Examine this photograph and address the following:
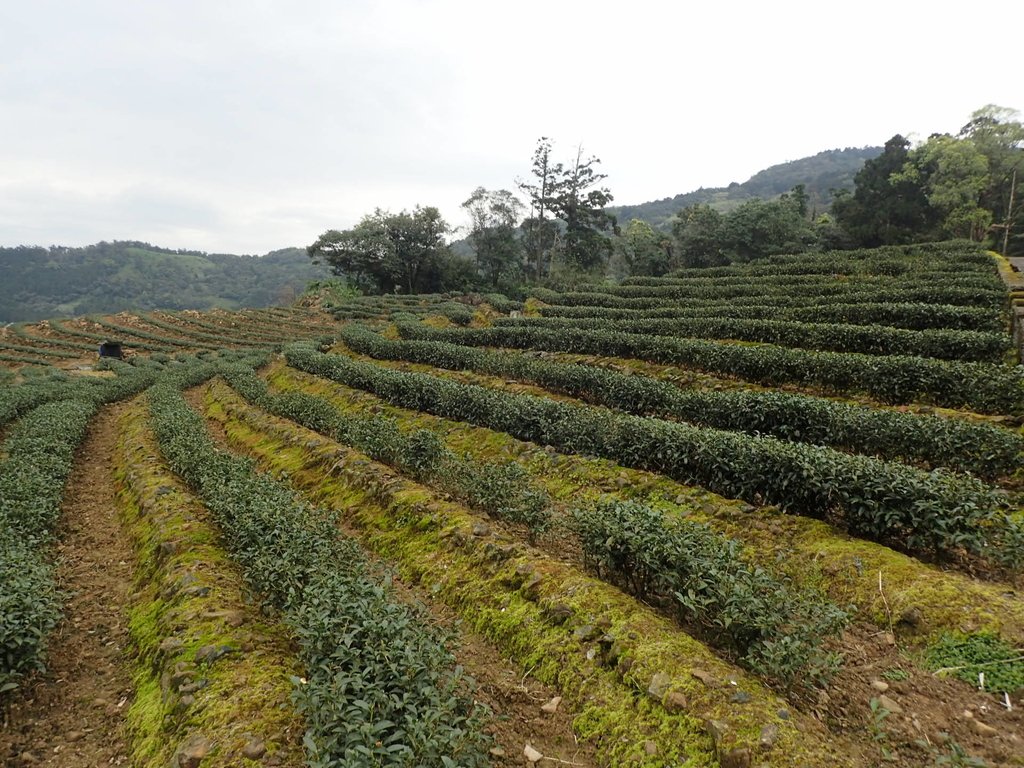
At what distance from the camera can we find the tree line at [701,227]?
41250 mm

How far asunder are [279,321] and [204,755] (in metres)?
52.7

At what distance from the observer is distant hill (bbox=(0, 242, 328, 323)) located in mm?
98875

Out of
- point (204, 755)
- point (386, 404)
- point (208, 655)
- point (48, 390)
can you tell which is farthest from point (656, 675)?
Answer: point (48, 390)

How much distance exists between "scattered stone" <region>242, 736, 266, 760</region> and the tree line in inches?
1973

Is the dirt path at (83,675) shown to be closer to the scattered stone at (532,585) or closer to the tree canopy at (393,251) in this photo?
the scattered stone at (532,585)

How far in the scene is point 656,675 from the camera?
418 cm

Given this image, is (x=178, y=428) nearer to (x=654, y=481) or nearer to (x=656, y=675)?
(x=654, y=481)

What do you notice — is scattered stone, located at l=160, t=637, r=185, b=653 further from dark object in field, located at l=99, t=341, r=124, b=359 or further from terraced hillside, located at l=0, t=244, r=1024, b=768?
dark object in field, located at l=99, t=341, r=124, b=359

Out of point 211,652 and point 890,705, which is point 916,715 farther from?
point 211,652

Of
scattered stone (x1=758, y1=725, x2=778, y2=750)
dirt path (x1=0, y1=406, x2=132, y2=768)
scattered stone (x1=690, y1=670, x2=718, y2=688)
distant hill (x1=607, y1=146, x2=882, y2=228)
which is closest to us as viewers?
scattered stone (x1=758, y1=725, x2=778, y2=750)

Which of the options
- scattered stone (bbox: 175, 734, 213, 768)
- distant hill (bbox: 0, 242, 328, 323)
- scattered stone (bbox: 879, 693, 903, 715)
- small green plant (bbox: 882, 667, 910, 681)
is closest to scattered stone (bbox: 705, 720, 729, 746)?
scattered stone (bbox: 879, 693, 903, 715)

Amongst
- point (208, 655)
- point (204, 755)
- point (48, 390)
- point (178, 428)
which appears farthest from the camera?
point (48, 390)

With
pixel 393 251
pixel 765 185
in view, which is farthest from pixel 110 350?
pixel 765 185

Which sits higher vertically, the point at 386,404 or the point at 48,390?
the point at 48,390
